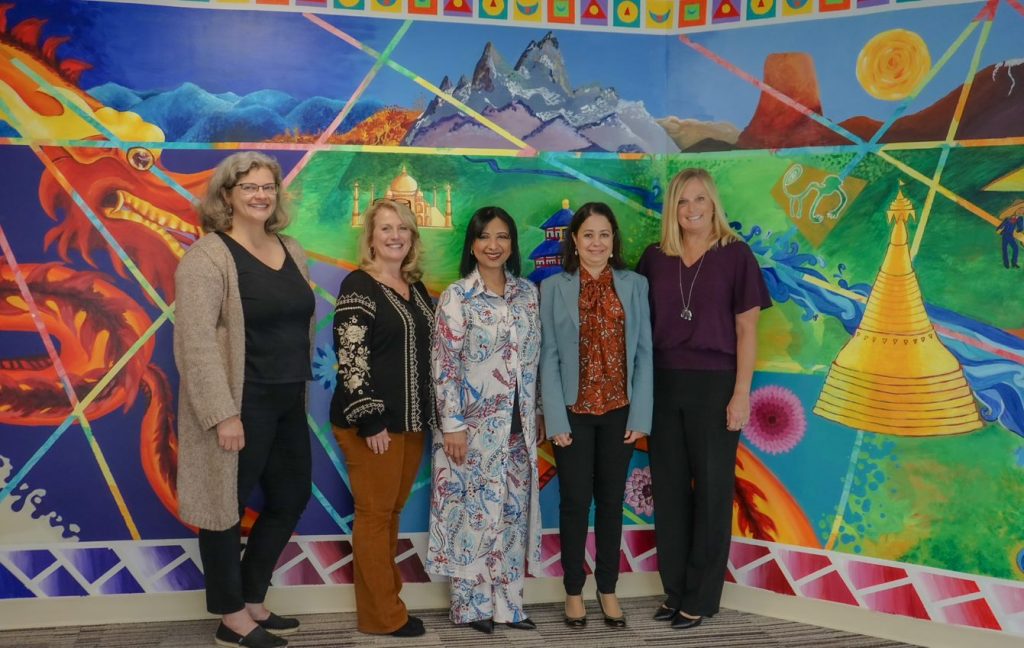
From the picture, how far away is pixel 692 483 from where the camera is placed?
11.2 feet

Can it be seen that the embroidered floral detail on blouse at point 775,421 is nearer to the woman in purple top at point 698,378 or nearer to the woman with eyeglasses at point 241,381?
the woman in purple top at point 698,378

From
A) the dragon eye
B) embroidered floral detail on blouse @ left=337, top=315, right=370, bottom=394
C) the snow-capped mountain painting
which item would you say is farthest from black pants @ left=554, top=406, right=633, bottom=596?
the dragon eye

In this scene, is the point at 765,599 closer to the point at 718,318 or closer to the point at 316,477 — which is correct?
the point at 718,318

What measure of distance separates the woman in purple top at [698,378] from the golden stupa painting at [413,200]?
0.85m

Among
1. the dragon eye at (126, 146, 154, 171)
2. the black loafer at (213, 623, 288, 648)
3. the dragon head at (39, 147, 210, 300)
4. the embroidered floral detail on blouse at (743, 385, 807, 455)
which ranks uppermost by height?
the dragon eye at (126, 146, 154, 171)

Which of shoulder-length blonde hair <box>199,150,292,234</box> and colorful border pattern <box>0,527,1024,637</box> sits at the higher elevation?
shoulder-length blonde hair <box>199,150,292,234</box>

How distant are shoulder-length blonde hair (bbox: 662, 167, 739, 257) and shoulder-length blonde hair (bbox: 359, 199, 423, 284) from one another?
962 mm

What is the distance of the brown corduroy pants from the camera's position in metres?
3.12

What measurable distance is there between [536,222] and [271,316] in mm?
1192

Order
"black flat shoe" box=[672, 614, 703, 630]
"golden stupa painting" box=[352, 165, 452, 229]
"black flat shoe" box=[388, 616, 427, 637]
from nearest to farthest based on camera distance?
"black flat shoe" box=[388, 616, 427, 637]
"black flat shoe" box=[672, 614, 703, 630]
"golden stupa painting" box=[352, 165, 452, 229]

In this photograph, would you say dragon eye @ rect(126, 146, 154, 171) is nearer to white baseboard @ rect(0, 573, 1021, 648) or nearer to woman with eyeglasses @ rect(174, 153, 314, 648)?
woman with eyeglasses @ rect(174, 153, 314, 648)

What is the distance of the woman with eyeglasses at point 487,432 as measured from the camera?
3.17 meters

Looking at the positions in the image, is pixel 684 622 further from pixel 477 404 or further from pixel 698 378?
pixel 477 404

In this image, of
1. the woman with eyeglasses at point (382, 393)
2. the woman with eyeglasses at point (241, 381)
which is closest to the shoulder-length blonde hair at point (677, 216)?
the woman with eyeglasses at point (382, 393)
